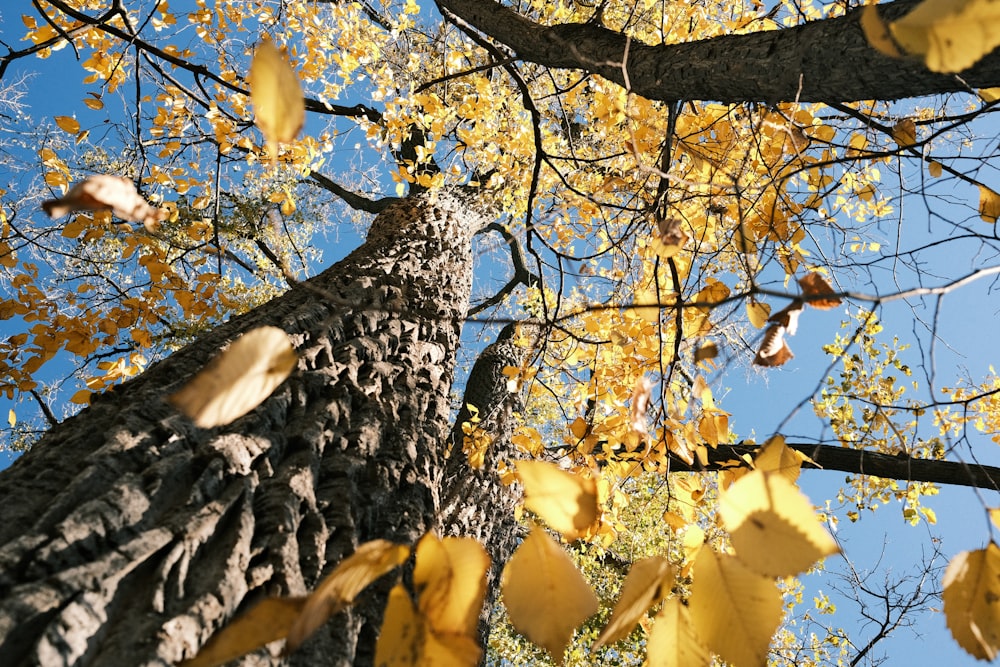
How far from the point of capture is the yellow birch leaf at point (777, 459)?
100 cm

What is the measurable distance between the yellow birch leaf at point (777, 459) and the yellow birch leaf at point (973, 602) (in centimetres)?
27

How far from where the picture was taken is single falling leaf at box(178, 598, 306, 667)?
1.70 ft

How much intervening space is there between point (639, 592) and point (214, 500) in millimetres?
626

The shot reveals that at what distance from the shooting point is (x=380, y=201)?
677cm

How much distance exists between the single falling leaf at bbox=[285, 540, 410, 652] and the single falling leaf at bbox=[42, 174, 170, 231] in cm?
43

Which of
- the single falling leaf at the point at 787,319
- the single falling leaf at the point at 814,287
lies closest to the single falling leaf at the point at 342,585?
the single falling leaf at the point at 787,319

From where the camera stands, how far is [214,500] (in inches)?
34.6

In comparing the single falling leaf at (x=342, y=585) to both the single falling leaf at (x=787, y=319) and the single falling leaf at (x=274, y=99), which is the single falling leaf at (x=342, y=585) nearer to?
the single falling leaf at (x=274, y=99)

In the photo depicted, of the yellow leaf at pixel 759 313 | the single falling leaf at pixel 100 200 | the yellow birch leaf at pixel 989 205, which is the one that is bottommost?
the single falling leaf at pixel 100 200

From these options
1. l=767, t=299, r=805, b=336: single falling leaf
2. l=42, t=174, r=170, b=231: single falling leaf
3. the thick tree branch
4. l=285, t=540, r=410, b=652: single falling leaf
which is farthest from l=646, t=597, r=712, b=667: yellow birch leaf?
the thick tree branch

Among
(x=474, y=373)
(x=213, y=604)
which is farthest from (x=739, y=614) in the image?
(x=474, y=373)

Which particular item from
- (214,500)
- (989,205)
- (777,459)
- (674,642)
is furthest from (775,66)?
(214,500)

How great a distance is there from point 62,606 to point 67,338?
2501mm

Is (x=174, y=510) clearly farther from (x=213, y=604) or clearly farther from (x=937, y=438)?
(x=937, y=438)
